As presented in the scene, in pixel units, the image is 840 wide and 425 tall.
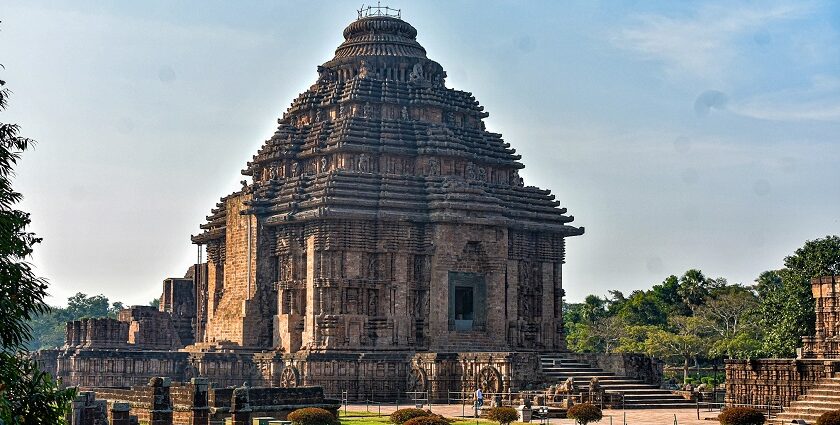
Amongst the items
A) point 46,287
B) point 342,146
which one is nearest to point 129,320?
Result: point 342,146

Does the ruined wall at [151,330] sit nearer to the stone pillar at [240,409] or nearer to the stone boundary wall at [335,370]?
the stone boundary wall at [335,370]

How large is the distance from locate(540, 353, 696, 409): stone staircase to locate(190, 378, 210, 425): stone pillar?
18658 millimetres

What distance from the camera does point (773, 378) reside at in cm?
4356

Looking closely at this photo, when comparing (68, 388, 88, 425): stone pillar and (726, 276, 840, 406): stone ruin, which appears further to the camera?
(726, 276, 840, 406): stone ruin

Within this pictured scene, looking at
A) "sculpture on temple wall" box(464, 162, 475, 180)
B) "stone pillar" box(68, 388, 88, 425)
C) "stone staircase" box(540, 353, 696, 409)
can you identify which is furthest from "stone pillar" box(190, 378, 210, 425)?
"sculpture on temple wall" box(464, 162, 475, 180)

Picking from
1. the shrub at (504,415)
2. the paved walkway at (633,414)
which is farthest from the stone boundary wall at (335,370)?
the shrub at (504,415)

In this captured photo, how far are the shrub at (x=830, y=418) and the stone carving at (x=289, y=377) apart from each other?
974 inches

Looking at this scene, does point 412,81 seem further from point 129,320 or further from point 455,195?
point 129,320

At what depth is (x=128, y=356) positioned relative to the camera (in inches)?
2354

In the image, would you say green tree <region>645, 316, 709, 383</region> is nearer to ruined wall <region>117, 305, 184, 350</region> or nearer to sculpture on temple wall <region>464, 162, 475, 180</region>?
sculpture on temple wall <region>464, 162, 475, 180</region>

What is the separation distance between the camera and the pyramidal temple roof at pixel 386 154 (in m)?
58.1

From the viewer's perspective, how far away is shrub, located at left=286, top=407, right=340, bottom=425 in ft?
130

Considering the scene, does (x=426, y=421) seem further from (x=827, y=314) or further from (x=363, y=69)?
(x=363, y=69)

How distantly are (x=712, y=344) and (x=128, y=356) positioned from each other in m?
37.8
